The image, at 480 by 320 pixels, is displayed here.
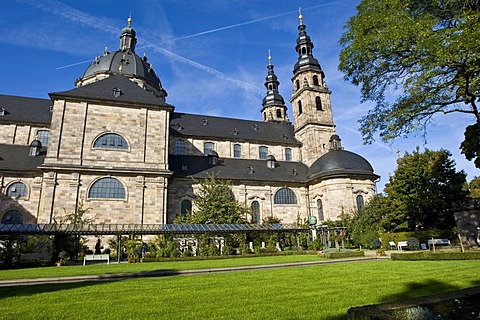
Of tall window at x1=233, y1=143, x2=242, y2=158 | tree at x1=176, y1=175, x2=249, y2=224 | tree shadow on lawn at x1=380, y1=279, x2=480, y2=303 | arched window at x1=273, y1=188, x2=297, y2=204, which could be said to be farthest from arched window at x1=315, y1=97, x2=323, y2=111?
tree shadow on lawn at x1=380, y1=279, x2=480, y2=303

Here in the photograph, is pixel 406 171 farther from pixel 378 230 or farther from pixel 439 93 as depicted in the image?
pixel 439 93

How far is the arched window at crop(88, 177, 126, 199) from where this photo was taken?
25125 mm

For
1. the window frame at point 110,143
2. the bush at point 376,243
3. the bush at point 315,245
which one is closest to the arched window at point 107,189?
the window frame at point 110,143

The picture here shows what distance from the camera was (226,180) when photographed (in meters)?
31.2

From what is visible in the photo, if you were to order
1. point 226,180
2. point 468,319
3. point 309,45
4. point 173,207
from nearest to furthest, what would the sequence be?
point 468,319 < point 173,207 < point 226,180 < point 309,45

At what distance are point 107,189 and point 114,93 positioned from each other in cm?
905

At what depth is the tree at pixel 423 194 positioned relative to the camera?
25.5m

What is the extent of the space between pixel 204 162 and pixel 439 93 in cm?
2398

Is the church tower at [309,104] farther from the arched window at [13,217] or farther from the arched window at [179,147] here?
the arched window at [13,217]

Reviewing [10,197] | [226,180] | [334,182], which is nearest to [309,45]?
[334,182]

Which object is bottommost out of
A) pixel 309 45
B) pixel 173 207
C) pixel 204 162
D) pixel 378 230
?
pixel 378 230

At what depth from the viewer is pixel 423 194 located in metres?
25.8

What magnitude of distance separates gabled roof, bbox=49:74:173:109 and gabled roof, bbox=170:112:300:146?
699 centimetres

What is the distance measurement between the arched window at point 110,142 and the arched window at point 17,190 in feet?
21.9
